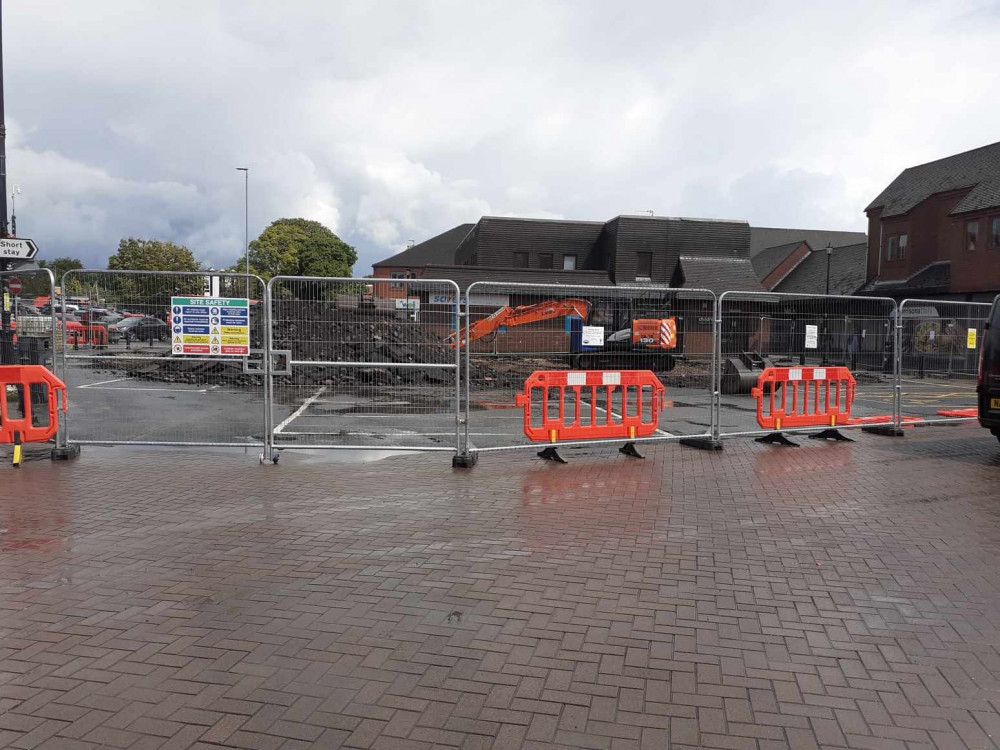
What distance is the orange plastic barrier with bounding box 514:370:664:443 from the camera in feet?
31.4

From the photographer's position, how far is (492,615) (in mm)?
4586

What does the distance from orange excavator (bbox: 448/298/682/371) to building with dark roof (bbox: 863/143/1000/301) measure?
102 feet

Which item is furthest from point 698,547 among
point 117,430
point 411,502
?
point 117,430

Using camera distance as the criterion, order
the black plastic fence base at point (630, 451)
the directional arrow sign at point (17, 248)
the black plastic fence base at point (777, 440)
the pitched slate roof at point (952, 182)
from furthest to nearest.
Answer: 1. the pitched slate roof at point (952, 182)
2. the directional arrow sign at point (17, 248)
3. the black plastic fence base at point (777, 440)
4. the black plastic fence base at point (630, 451)

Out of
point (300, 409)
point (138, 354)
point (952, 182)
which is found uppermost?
point (952, 182)

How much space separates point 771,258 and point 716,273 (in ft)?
83.2

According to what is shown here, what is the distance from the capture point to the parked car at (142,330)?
9.32 m

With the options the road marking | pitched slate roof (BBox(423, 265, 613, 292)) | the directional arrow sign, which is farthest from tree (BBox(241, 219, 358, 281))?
the road marking

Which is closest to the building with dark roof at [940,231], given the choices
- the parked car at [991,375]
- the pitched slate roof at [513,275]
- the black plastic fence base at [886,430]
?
the pitched slate roof at [513,275]

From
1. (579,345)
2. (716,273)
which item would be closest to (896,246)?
(716,273)

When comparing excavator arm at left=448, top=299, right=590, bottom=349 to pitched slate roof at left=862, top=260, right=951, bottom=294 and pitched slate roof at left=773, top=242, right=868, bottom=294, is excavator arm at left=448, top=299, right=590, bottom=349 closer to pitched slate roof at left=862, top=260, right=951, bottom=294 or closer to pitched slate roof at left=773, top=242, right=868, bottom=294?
pitched slate roof at left=862, top=260, right=951, bottom=294

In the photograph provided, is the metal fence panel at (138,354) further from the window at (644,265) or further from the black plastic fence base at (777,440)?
the window at (644,265)

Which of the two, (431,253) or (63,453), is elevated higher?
(431,253)

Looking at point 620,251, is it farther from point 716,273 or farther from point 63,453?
point 63,453
